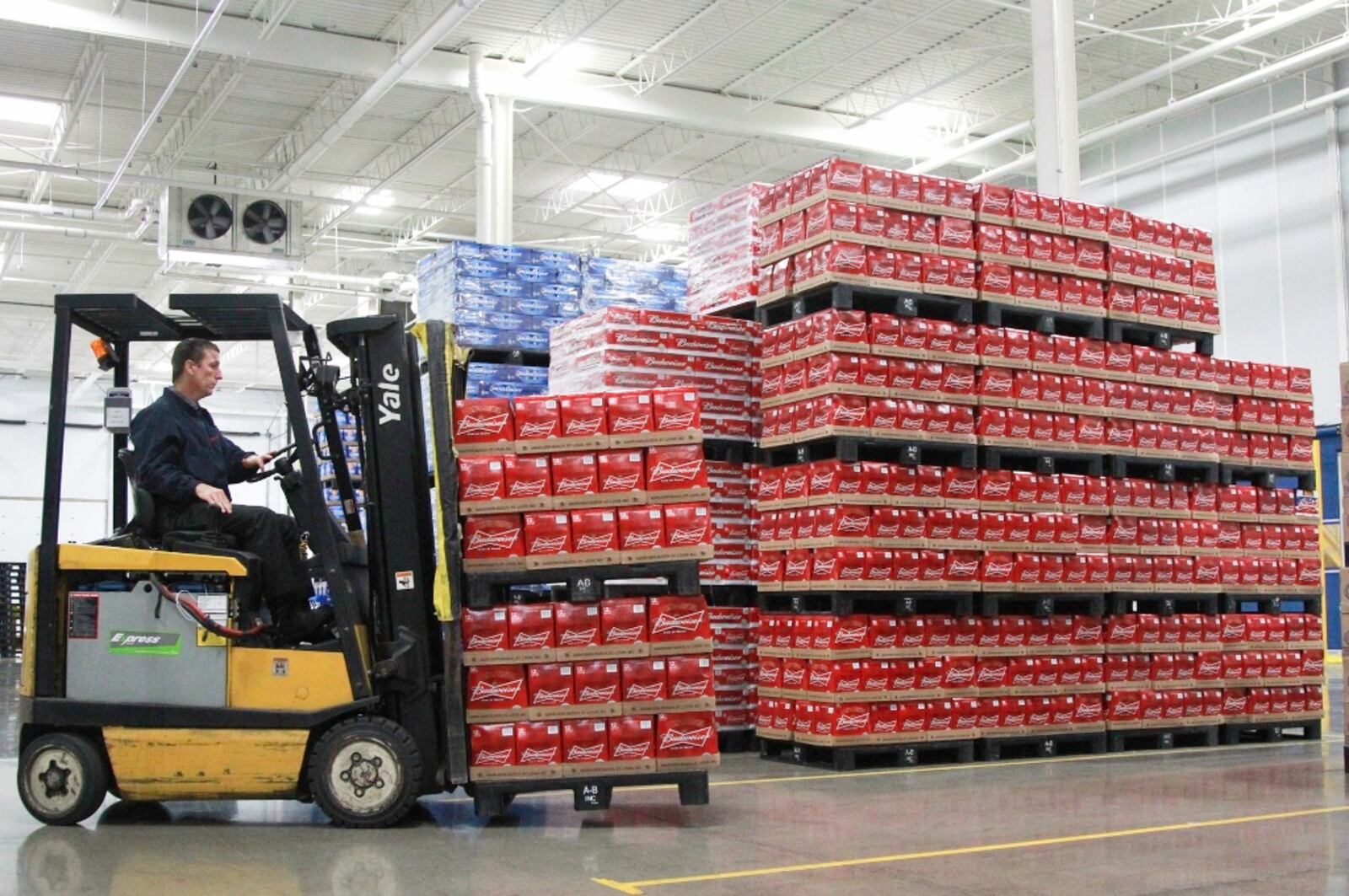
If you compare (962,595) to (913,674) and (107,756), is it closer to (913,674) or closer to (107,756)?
(913,674)

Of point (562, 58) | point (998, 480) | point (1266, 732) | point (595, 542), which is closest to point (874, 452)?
point (998, 480)

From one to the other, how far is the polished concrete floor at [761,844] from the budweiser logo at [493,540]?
4.39ft

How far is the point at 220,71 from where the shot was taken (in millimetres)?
19094

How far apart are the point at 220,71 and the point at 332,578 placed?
14.8 metres

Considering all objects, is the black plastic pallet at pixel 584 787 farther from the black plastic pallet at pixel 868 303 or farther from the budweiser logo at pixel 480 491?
the black plastic pallet at pixel 868 303

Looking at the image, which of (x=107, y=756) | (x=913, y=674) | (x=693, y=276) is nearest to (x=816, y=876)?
(x=107, y=756)

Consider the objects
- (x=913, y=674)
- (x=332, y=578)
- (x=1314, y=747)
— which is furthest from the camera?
(x=1314, y=747)

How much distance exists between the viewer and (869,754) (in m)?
9.55

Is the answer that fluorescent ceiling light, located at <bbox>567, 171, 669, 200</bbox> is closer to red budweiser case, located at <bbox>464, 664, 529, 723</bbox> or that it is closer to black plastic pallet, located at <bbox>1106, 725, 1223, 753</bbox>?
black plastic pallet, located at <bbox>1106, 725, 1223, 753</bbox>

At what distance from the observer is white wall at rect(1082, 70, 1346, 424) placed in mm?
19484

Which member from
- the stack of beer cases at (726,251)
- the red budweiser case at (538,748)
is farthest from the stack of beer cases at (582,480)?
the stack of beer cases at (726,251)

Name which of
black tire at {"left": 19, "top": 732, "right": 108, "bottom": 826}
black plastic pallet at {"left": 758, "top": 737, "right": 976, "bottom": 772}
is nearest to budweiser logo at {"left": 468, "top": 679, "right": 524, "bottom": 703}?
black tire at {"left": 19, "top": 732, "right": 108, "bottom": 826}

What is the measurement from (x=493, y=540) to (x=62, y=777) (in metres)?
2.28

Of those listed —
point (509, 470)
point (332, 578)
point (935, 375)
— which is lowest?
point (332, 578)
